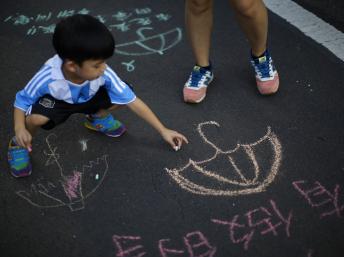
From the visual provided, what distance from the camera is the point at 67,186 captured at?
82.5 inches

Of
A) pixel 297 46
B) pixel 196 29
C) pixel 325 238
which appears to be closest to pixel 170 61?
pixel 196 29

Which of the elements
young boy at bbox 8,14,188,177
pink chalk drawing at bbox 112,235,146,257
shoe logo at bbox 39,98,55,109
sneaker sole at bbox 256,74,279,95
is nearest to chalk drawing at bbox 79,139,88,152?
young boy at bbox 8,14,188,177

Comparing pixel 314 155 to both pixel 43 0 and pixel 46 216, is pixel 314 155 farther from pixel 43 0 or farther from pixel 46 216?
pixel 43 0

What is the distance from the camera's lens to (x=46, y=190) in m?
2.08

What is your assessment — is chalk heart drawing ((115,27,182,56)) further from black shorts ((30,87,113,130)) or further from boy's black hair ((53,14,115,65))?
boy's black hair ((53,14,115,65))

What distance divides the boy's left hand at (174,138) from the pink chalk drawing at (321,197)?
2.18 ft

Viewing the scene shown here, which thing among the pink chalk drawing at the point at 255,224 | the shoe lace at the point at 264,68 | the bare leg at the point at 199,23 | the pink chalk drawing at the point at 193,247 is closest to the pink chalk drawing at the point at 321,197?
the pink chalk drawing at the point at 255,224

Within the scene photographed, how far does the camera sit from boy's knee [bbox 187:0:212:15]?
7.43 ft

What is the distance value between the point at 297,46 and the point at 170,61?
3.40 feet

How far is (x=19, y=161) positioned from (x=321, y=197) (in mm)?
1673

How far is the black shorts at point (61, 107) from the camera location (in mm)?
1956

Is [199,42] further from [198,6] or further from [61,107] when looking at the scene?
[61,107]

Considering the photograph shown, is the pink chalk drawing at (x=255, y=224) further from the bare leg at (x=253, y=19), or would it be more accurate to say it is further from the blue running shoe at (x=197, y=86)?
the bare leg at (x=253, y=19)

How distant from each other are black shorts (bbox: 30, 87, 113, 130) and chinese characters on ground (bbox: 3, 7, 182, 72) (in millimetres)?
878
